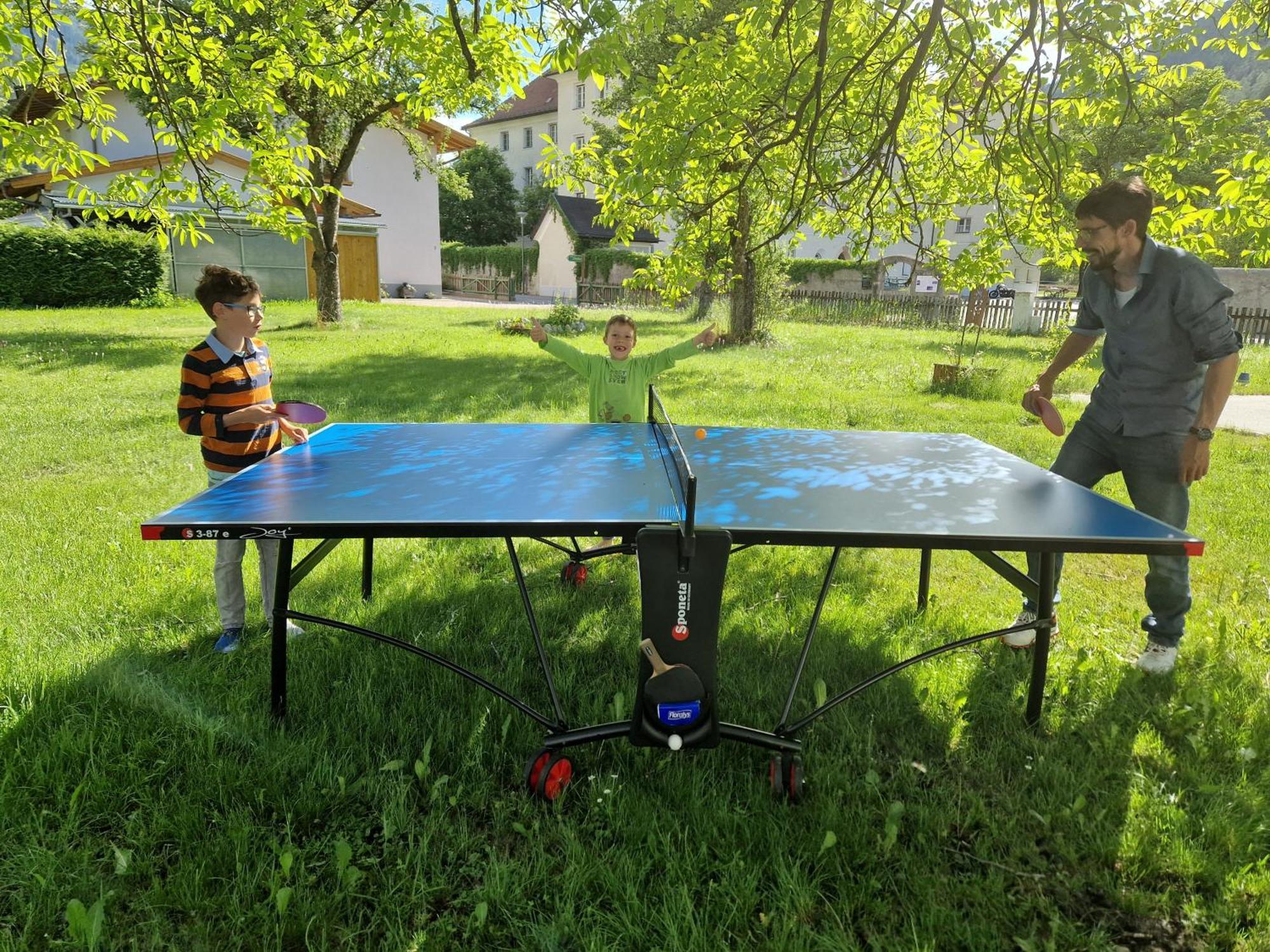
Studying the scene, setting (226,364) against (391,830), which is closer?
(391,830)

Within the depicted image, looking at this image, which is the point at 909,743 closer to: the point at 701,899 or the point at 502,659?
the point at 701,899

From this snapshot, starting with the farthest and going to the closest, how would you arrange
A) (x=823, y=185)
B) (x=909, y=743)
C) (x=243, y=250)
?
1. (x=243, y=250)
2. (x=823, y=185)
3. (x=909, y=743)

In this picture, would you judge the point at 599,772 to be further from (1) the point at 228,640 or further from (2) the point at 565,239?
(2) the point at 565,239

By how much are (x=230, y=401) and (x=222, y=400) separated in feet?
0.10

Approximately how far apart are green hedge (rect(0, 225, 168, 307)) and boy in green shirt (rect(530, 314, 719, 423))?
69.9 ft

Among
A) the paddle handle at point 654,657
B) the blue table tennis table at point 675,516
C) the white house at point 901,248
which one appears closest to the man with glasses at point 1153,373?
the blue table tennis table at point 675,516

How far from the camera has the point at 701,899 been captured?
7.31 ft

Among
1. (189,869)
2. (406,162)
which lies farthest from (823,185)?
(406,162)

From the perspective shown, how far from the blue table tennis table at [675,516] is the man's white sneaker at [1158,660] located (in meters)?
0.81

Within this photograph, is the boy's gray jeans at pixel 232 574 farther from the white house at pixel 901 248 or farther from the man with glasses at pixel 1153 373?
the white house at pixel 901 248

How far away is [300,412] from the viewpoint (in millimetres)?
3498

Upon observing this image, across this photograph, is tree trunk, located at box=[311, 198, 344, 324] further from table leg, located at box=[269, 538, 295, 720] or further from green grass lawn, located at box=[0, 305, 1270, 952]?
table leg, located at box=[269, 538, 295, 720]

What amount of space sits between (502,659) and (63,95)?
5.46m

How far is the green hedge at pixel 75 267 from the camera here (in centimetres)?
1988
